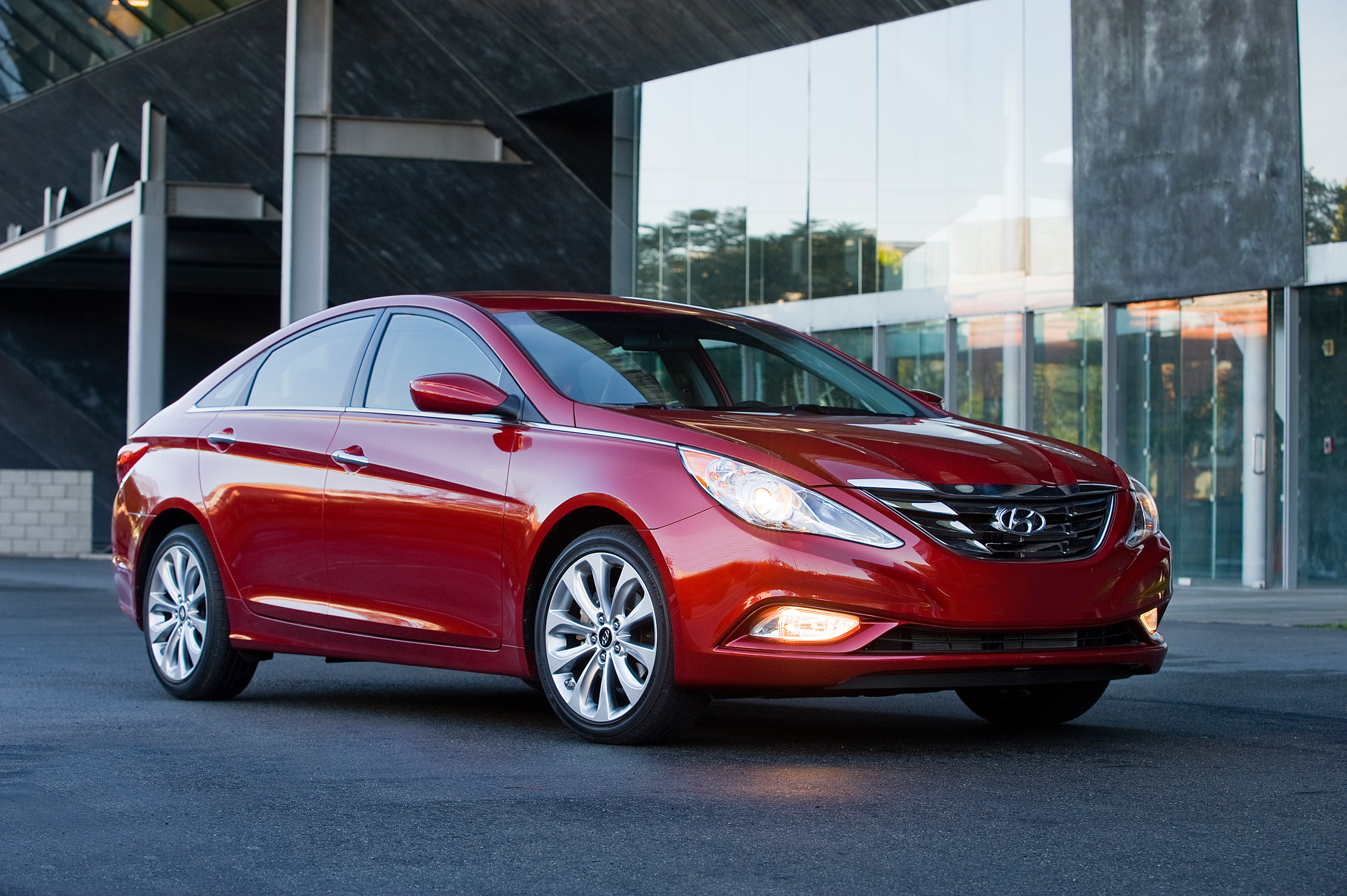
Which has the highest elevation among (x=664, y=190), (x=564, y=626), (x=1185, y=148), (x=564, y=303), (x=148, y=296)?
(x=664, y=190)

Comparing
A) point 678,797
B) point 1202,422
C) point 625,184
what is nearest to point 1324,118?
point 1202,422

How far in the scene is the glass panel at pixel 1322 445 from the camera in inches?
627

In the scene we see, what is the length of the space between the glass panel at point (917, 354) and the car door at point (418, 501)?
1292cm

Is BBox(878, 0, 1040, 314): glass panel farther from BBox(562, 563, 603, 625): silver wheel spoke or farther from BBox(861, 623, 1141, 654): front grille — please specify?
BBox(562, 563, 603, 625): silver wheel spoke

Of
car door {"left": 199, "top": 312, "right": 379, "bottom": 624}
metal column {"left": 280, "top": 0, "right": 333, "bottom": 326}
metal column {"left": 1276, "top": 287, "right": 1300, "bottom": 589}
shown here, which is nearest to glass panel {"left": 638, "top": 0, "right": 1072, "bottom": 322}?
metal column {"left": 1276, "top": 287, "right": 1300, "bottom": 589}

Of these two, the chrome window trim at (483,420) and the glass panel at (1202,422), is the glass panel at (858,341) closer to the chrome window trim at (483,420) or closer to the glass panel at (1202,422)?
the glass panel at (1202,422)

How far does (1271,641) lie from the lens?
10.2m

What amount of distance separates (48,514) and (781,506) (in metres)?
22.0

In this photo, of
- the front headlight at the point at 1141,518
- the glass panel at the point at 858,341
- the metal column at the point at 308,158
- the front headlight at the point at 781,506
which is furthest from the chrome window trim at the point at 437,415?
the metal column at the point at 308,158

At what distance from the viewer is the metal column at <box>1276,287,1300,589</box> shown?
16062 millimetres

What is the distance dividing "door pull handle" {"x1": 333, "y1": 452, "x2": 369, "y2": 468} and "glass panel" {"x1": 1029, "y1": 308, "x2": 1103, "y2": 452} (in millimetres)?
12001

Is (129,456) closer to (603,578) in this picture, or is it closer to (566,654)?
(566,654)

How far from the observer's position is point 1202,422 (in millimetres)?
16984

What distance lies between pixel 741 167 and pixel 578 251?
3.49m
